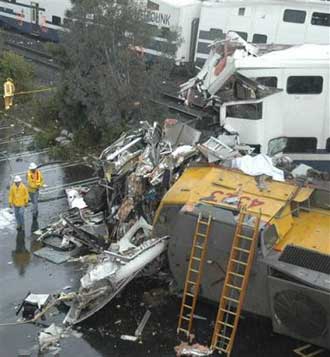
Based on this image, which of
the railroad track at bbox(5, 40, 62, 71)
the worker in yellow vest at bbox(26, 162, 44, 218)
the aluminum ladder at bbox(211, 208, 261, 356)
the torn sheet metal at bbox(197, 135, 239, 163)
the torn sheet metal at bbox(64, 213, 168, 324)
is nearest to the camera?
the aluminum ladder at bbox(211, 208, 261, 356)

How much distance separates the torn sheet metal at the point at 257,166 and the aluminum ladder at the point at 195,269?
1.82 meters

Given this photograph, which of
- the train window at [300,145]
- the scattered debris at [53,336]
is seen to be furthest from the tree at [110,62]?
the scattered debris at [53,336]

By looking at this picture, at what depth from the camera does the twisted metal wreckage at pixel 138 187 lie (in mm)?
9141

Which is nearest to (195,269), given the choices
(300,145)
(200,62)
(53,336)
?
(53,336)

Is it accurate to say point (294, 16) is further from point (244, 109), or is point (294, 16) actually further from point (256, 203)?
point (256, 203)

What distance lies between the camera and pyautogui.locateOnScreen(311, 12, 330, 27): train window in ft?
65.0

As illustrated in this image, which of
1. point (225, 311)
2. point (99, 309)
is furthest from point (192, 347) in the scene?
point (99, 309)

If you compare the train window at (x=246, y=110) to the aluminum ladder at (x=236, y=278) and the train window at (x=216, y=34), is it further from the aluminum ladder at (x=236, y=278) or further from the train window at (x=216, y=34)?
the train window at (x=216, y=34)

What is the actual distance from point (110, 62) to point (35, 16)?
1236 cm

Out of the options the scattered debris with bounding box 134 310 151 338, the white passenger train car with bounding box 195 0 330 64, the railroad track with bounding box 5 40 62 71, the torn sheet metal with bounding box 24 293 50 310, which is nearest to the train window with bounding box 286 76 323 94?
the scattered debris with bounding box 134 310 151 338

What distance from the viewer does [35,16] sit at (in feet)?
86.5

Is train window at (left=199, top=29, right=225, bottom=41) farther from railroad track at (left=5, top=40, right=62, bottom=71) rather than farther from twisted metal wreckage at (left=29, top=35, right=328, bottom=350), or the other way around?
twisted metal wreckage at (left=29, top=35, right=328, bottom=350)

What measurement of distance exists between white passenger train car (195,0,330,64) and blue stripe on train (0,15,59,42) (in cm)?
667

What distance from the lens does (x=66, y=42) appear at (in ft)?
51.6
